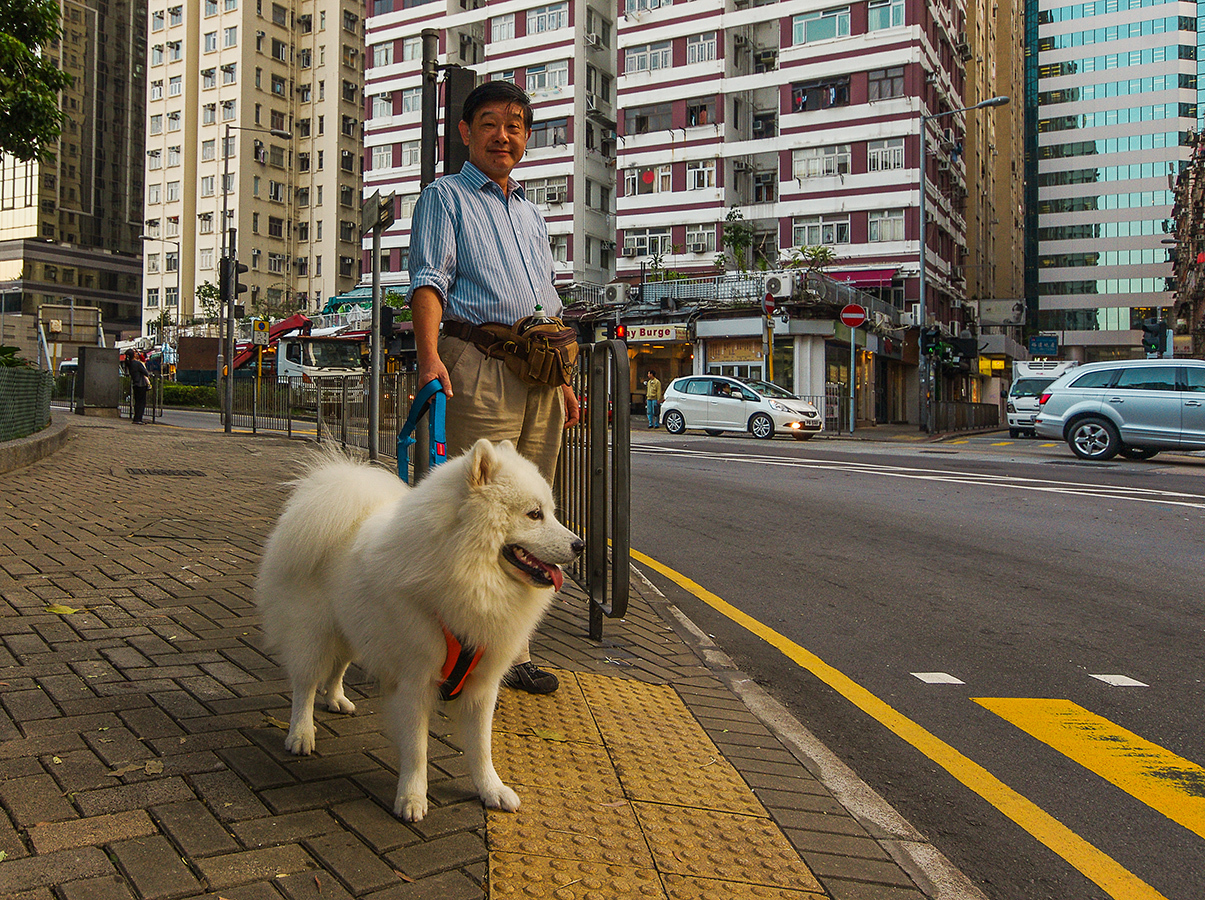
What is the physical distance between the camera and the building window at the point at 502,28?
5512 centimetres

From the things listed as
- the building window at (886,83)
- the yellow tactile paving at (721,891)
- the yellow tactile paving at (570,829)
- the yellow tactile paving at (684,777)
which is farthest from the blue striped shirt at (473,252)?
the building window at (886,83)

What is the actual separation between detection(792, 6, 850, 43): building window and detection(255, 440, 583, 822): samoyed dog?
153ft

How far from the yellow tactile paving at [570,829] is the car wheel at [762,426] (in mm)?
23502

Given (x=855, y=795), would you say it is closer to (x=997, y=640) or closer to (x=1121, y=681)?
(x=1121, y=681)

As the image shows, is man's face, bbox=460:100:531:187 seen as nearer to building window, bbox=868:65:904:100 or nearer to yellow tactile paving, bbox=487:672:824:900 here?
yellow tactile paving, bbox=487:672:824:900

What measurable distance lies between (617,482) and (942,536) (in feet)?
16.4

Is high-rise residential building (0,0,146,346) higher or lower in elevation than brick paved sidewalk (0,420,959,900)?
higher

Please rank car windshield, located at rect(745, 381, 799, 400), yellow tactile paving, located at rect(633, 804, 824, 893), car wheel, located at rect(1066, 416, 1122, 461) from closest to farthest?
1. yellow tactile paving, located at rect(633, 804, 824, 893)
2. car wheel, located at rect(1066, 416, 1122, 461)
3. car windshield, located at rect(745, 381, 799, 400)

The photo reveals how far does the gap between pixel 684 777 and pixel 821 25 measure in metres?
47.3

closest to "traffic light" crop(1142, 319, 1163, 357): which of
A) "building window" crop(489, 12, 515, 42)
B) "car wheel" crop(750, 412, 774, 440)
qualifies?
"car wheel" crop(750, 412, 774, 440)

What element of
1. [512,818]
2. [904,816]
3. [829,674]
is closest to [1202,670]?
[829,674]

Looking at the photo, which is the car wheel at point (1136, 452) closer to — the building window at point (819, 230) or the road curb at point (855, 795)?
the road curb at point (855, 795)

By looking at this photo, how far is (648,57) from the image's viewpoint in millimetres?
49500

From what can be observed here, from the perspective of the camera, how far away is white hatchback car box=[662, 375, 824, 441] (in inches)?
1022
